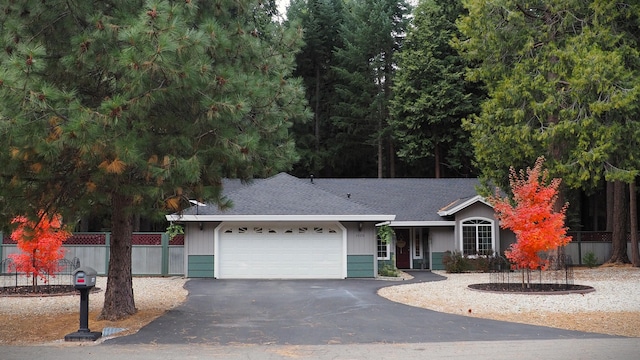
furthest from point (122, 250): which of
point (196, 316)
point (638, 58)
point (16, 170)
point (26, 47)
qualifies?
point (638, 58)

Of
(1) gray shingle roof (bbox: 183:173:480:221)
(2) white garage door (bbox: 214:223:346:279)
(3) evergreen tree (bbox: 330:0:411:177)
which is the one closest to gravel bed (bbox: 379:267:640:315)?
(2) white garage door (bbox: 214:223:346:279)

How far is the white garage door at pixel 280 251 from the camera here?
68.7 ft

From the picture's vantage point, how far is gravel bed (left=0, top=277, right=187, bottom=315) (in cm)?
1330

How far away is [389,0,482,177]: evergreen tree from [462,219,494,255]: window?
29.7 ft

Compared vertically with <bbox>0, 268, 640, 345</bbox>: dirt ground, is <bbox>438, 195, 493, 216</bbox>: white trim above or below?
above

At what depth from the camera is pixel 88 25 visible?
379 inches

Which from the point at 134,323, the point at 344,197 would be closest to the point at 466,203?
the point at 344,197

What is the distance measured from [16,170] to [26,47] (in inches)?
85.2

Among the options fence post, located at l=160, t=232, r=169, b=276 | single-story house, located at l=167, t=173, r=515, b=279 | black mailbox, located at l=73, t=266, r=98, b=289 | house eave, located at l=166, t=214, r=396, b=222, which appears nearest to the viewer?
black mailbox, located at l=73, t=266, r=98, b=289

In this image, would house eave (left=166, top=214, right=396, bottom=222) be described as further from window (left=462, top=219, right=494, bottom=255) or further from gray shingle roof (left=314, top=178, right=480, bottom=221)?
window (left=462, top=219, right=494, bottom=255)

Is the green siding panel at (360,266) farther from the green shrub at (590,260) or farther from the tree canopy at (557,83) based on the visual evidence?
the green shrub at (590,260)

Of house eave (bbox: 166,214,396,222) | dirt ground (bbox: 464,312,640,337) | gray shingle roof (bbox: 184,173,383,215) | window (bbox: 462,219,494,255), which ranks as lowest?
dirt ground (bbox: 464,312,640,337)

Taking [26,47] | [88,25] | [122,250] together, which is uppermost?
[88,25]

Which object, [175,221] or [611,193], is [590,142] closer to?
[611,193]
